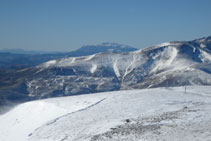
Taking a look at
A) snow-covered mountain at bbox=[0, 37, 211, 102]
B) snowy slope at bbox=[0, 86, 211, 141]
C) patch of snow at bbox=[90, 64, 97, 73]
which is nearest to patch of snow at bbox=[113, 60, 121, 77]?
snow-covered mountain at bbox=[0, 37, 211, 102]

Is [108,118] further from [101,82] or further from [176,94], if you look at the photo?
[101,82]

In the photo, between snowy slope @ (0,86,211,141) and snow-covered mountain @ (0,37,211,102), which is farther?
snow-covered mountain @ (0,37,211,102)

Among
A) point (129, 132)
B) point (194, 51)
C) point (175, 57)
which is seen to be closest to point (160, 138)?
point (129, 132)

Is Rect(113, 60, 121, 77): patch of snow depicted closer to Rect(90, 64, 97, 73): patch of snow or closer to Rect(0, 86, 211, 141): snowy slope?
Rect(90, 64, 97, 73): patch of snow

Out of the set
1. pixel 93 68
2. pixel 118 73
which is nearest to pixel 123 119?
pixel 118 73

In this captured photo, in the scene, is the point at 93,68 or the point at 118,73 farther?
the point at 93,68

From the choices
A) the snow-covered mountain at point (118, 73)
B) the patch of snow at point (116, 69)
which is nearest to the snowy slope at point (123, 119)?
the snow-covered mountain at point (118, 73)

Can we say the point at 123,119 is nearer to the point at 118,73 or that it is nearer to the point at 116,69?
the point at 118,73

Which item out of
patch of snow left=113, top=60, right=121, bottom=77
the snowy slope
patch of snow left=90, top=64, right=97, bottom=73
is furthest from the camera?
patch of snow left=90, top=64, right=97, bottom=73
